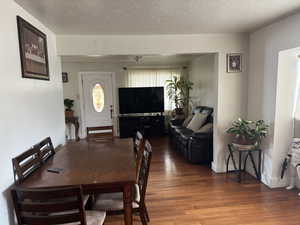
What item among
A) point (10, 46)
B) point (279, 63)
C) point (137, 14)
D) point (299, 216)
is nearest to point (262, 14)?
point (279, 63)

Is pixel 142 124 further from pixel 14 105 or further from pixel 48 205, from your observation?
pixel 48 205

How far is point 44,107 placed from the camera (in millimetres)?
2516

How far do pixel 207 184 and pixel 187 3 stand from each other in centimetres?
246

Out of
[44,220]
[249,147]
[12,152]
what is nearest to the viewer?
[44,220]

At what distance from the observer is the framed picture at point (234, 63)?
334 cm

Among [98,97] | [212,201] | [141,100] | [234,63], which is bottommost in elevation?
[212,201]

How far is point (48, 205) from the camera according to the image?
4.62 ft

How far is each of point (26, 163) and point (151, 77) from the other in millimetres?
4877

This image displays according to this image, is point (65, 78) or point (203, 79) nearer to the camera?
point (203, 79)

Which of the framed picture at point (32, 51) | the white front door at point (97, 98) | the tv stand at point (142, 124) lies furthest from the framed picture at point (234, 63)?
the white front door at point (97, 98)

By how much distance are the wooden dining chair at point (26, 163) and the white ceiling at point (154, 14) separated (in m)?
1.40

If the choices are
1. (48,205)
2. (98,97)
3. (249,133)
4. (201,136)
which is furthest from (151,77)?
(48,205)

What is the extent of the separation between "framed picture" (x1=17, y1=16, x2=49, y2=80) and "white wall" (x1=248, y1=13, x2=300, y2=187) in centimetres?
293

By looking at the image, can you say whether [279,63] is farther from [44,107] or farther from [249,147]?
[44,107]
